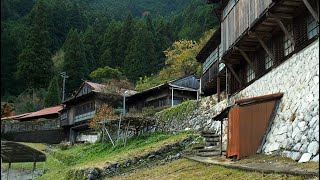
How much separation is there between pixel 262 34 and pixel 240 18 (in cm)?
142

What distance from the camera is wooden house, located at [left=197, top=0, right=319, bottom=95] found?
506 inches

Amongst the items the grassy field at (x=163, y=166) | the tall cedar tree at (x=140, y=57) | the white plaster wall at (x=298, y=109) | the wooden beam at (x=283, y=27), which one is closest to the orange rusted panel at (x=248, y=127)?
the white plaster wall at (x=298, y=109)

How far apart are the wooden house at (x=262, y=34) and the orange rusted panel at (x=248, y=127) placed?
7.25ft

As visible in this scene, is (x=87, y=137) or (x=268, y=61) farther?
(x=87, y=137)

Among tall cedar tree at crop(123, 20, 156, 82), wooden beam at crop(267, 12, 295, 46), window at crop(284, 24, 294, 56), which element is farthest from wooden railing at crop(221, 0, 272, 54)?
tall cedar tree at crop(123, 20, 156, 82)

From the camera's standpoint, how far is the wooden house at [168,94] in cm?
3625

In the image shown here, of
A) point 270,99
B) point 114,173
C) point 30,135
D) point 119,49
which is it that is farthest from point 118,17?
point 270,99

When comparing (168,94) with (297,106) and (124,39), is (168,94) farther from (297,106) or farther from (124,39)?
(124,39)

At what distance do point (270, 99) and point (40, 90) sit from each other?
167 ft

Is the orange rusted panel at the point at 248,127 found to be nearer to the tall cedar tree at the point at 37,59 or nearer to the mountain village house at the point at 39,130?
the mountain village house at the point at 39,130

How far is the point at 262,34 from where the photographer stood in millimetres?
15797

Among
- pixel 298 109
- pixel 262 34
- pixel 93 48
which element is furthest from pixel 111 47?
pixel 298 109

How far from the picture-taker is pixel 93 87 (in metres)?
40.5

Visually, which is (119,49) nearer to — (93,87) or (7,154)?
(93,87)
